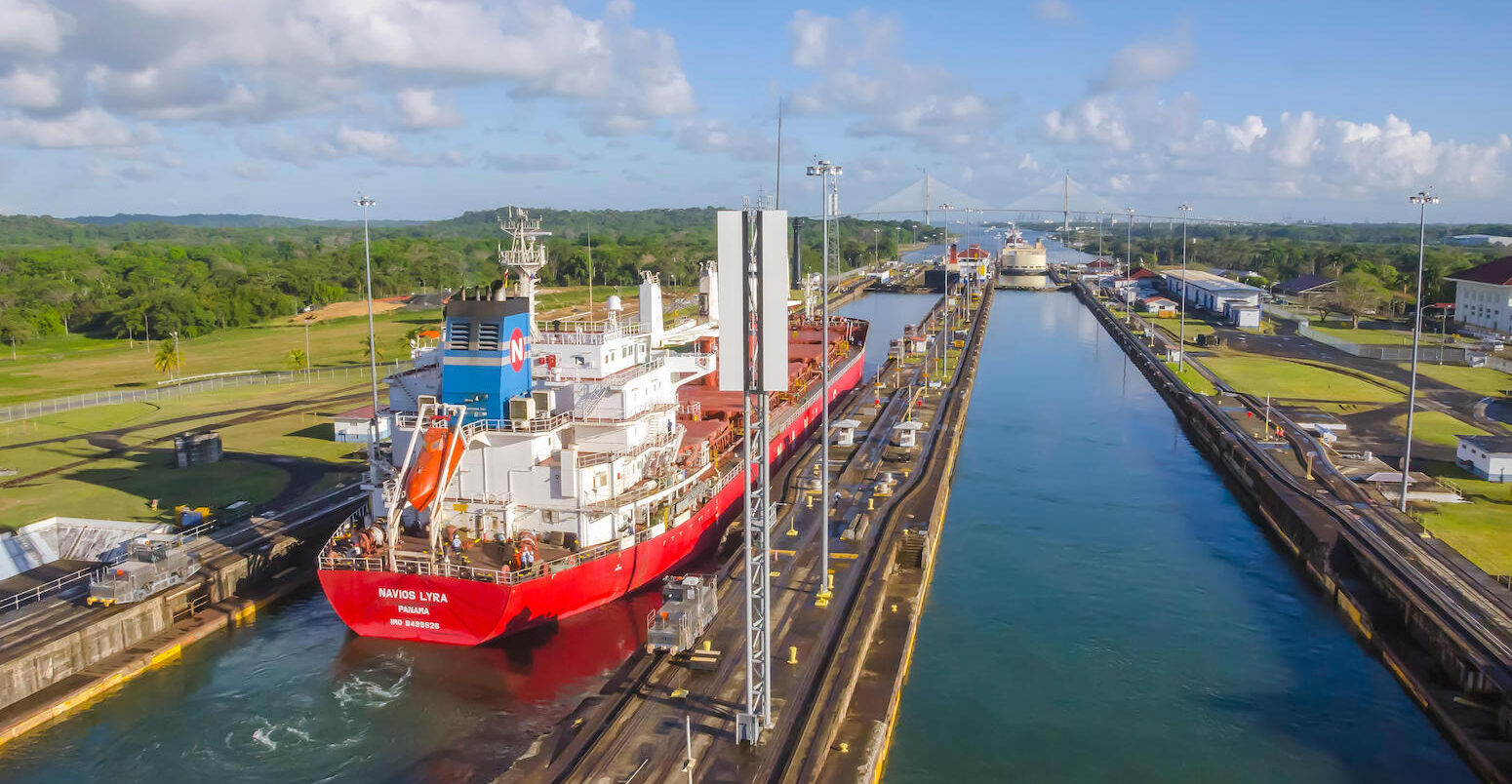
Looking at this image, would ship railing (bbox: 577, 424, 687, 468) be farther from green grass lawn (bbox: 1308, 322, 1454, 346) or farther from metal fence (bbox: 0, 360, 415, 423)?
green grass lawn (bbox: 1308, 322, 1454, 346)

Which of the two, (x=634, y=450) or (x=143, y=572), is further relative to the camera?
(x=634, y=450)

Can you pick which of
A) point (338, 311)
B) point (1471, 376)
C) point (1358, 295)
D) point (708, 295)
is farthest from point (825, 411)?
point (338, 311)

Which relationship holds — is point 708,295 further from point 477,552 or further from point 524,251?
point 477,552

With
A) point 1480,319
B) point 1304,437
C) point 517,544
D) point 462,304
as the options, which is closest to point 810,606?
point 517,544

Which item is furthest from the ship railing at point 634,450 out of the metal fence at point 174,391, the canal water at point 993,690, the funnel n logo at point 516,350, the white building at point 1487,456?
the white building at point 1487,456

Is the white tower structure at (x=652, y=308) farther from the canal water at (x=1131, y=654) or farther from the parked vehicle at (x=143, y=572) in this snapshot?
the parked vehicle at (x=143, y=572)

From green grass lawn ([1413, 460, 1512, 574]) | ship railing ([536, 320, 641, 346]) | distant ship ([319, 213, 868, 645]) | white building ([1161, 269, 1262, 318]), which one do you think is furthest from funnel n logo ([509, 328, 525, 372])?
white building ([1161, 269, 1262, 318])
